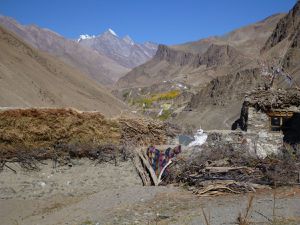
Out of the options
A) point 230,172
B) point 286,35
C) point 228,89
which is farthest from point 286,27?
point 230,172

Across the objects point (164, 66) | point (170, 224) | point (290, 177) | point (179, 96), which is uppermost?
point (164, 66)

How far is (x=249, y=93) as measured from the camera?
58.9 feet

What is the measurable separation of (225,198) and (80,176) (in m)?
5.29

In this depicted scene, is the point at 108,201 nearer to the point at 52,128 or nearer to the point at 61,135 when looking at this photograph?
the point at 61,135

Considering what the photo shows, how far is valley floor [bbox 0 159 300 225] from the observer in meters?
8.27

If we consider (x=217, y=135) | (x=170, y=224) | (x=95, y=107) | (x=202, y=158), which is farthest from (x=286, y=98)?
(x=95, y=107)

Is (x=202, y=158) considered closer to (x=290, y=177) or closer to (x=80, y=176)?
(x=290, y=177)

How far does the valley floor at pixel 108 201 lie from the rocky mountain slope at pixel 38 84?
18794 mm

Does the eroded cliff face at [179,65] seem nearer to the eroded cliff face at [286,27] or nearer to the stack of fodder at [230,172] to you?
the eroded cliff face at [286,27]

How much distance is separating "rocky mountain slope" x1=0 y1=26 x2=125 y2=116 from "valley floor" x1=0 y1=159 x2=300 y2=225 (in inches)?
740

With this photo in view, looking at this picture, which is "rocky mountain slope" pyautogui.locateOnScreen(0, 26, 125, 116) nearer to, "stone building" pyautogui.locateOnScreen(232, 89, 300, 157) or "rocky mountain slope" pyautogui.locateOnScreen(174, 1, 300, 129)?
"rocky mountain slope" pyautogui.locateOnScreen(174, 1, 300, 129)

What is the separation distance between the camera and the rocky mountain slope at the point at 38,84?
36.3m

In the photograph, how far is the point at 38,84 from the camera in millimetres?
42750

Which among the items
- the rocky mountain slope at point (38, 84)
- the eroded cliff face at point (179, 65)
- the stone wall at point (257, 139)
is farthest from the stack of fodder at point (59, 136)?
the eroded cliff face at point (179, 65)
